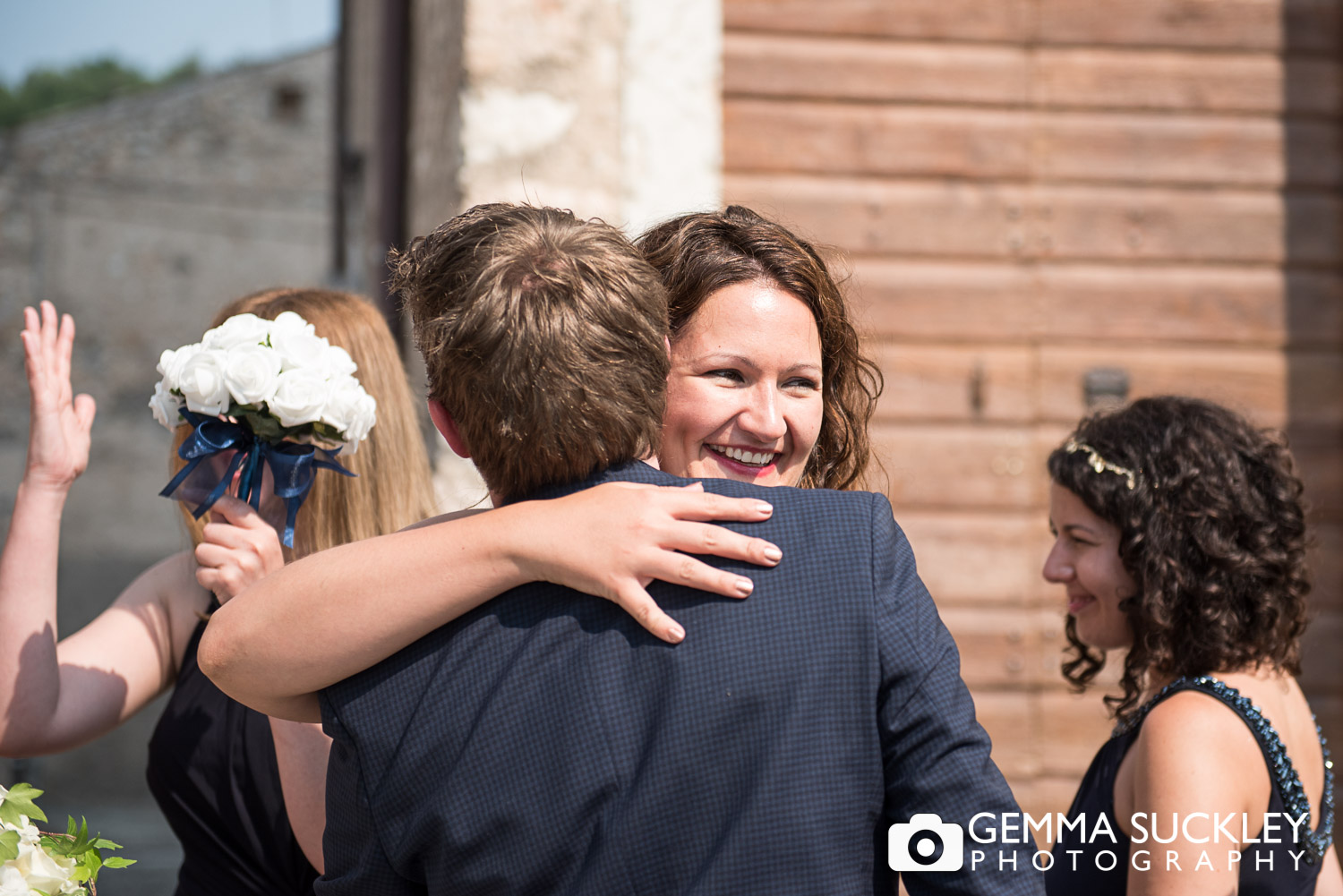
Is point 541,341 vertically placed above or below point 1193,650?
above

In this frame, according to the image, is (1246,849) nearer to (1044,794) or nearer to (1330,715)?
(1044,794)

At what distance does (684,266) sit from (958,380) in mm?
2033

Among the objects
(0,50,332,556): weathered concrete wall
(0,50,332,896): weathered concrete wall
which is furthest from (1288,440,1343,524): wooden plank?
(0,50,332,556): weathered concrete wall

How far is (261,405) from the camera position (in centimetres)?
166

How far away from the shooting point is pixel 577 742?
116 cm

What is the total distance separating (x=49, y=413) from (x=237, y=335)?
459mm

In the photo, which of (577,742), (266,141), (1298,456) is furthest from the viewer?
(266,141)

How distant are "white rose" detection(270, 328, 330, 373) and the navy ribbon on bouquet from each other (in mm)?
127

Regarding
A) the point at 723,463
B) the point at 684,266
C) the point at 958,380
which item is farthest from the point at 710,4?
the point at 723,463

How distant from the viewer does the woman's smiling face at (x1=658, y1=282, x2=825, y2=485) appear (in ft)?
5.54

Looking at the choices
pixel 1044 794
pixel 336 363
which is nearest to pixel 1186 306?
pixel 1044 794

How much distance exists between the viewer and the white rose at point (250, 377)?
5.34 feet

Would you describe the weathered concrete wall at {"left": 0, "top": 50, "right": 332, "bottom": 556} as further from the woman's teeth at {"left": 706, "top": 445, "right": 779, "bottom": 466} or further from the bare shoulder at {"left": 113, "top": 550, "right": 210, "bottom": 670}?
the woman's teeth at {"left": 706, "top": 445, "right": 779, "bottom": 466}

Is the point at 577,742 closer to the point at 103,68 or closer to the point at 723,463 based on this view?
the point at 723,463
